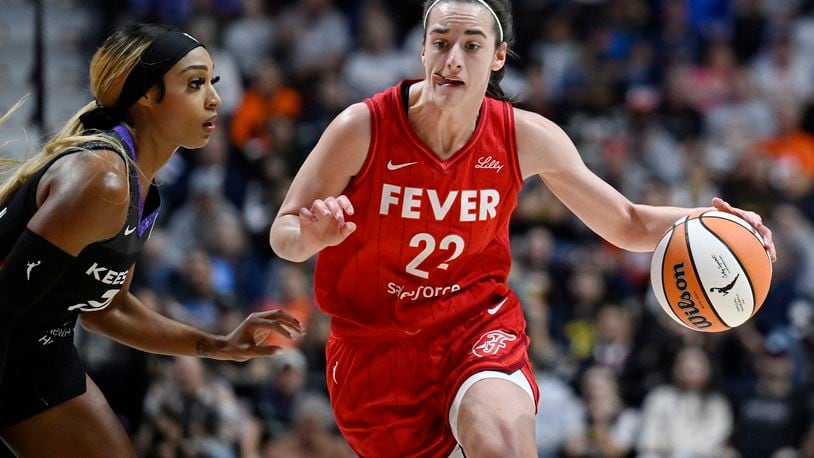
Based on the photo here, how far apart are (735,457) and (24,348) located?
16.1ft

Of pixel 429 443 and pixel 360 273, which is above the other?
pixel 360 273

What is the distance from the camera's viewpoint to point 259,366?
784 centimetres

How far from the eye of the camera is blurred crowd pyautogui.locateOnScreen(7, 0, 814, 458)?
23.8 feet

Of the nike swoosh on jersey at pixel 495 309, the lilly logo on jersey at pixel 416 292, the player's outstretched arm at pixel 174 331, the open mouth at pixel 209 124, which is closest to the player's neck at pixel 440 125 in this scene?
the lilly logo on jersey at pixel 416 292

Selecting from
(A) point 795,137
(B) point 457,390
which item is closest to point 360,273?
(B) point 457,390

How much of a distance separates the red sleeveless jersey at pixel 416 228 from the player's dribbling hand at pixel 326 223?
48 cm

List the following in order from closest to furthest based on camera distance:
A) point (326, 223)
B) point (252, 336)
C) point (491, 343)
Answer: point (326, 223) < point (491, 343) < point (252, 336)

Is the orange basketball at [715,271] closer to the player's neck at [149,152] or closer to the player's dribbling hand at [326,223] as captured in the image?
the player's dribbling hand at [326,223]

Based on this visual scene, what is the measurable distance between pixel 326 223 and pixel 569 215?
538 centimetres

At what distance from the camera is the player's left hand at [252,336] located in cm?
429

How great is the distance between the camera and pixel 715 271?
405 cm

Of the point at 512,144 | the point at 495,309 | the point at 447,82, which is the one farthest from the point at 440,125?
the point at 495,309

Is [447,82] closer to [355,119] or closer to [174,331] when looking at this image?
[355,119]

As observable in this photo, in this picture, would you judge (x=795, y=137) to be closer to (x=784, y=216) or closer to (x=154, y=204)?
(x=784, y=216)
